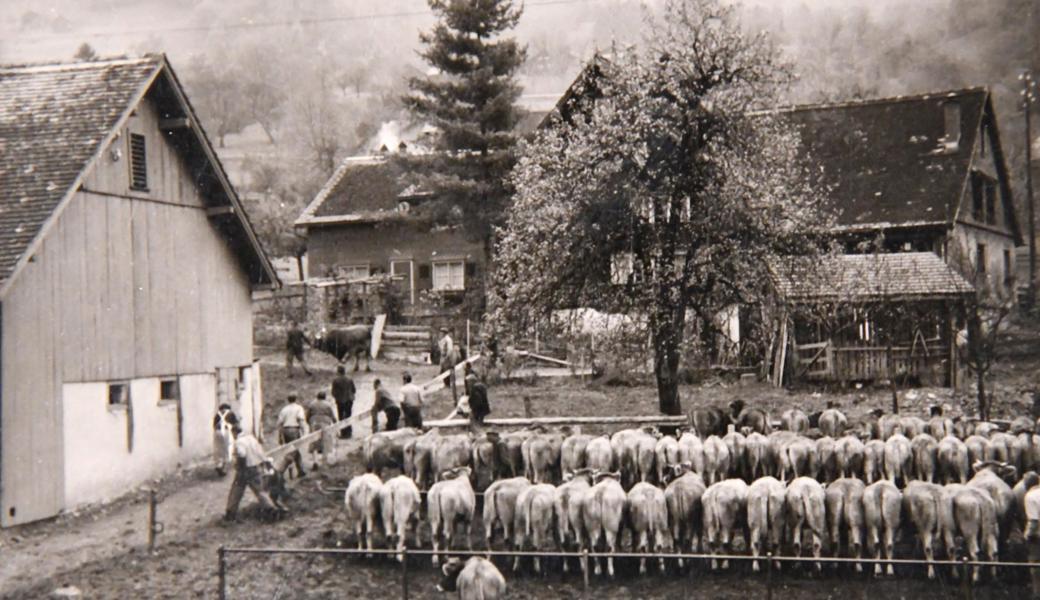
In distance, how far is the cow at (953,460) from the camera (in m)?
18.2

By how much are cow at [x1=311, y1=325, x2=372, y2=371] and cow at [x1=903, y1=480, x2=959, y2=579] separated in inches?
897

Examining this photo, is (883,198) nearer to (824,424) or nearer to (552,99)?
(824,424)

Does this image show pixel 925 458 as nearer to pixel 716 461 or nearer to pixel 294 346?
pixel 716 461

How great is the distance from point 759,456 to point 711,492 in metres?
3.72

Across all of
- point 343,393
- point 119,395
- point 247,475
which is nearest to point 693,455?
point 247,475

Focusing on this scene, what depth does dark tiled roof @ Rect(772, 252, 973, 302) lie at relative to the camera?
93.7 ft

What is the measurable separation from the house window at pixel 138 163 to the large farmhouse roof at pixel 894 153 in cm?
2003

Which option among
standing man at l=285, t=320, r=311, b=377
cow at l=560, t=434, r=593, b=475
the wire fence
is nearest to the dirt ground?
the wire fence

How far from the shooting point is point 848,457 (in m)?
18.4

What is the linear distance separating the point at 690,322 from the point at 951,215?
13.0m

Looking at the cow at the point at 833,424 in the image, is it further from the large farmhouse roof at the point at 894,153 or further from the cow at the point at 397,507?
the large farmhouse roof at the point at 894,153

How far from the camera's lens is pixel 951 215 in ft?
109

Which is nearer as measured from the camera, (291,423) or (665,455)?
(665,455)

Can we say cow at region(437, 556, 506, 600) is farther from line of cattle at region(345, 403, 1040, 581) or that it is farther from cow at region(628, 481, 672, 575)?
cow at region(628, 481, 672, 575)
